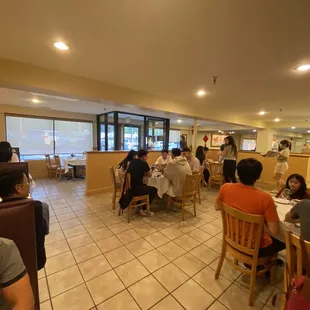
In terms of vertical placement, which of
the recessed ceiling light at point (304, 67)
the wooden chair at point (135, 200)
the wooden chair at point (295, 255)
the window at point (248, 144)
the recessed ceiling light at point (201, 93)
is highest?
the recessed ceiling light at point (201, 93)

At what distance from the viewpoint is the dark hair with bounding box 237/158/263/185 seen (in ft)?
4.91

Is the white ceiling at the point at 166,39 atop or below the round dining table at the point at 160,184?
atop

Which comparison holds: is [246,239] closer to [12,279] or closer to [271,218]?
[271,218]

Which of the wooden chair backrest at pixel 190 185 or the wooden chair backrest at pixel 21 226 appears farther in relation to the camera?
the wooden chair backrest at pixel 190 185

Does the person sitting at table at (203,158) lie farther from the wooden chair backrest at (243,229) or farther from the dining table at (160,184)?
the wooden chair backrest at (243,229)

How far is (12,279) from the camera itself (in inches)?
29.2

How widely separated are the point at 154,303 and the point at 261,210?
1.22m

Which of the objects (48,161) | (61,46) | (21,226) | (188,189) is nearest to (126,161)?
(188,189)

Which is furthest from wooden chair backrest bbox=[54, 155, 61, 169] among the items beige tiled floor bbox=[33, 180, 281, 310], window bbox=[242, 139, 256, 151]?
window bbox=[242, 139, 256, 151]

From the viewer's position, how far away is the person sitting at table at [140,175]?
120 inches

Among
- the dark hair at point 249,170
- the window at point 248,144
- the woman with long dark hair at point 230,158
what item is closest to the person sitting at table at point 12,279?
the dark hair at point 249,170

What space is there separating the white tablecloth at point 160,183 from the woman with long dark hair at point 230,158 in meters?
2.25

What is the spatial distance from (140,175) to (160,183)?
41 cm

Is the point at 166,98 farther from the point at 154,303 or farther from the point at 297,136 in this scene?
the point at 297,136
